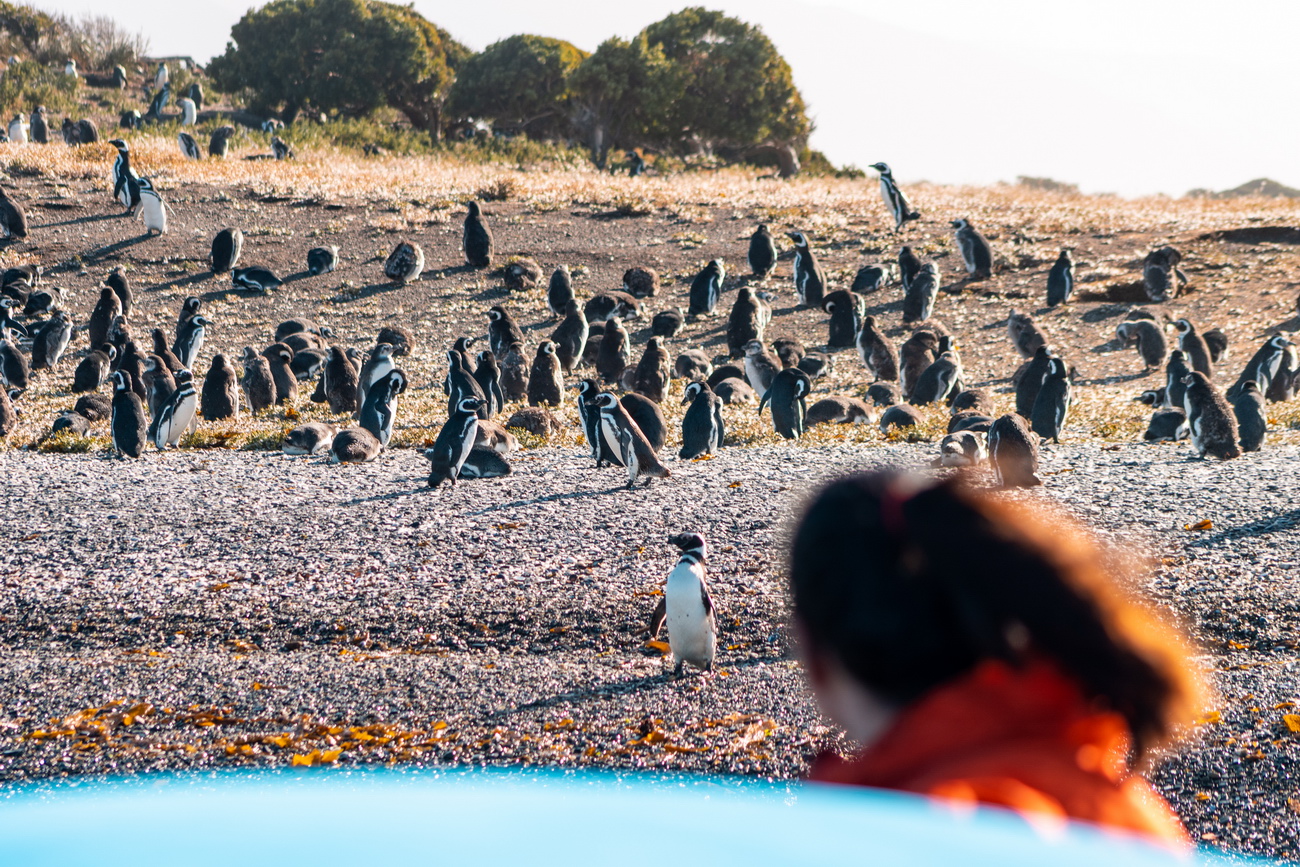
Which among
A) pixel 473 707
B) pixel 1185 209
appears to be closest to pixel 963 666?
pixel 473 707

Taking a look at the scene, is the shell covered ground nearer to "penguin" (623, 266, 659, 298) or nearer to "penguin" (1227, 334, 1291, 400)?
"penguin" (623, 266, 659, 298)

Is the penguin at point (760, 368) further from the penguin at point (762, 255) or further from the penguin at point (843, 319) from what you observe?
the penguin at point (762, 255)

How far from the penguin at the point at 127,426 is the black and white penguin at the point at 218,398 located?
1.80m

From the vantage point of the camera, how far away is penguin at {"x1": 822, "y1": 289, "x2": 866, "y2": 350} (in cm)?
1731

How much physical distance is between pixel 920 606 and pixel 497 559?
7084 mm

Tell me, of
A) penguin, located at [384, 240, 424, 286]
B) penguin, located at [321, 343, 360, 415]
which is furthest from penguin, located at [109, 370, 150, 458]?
penguin, located at [384, 240, 424, 286]

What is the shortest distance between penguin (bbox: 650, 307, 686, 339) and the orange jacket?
16930mm

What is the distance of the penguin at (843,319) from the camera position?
682 inches

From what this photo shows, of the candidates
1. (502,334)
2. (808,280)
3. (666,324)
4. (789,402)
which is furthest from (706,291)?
(789,402)

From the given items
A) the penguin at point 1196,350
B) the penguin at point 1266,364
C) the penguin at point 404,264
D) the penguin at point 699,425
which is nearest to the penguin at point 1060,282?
the penguin at point 1196,350

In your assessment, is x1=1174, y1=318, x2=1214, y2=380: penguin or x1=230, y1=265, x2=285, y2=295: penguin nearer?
x1=1174, y1=318, x2=1214, y2=380: penguin

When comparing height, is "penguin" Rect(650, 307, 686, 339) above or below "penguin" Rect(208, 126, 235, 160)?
below

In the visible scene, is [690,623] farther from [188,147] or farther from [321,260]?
[188,147]

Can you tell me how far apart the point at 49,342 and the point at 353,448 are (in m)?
7.71
